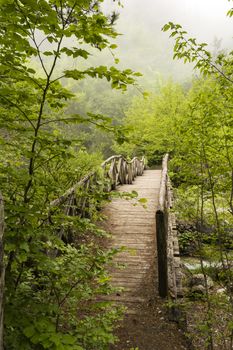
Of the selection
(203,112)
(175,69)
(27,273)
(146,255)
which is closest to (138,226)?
(146,255)

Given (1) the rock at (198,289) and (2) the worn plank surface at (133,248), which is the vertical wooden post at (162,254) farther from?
(1) the rock at (198,289)

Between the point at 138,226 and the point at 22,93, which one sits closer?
the point at 22,93

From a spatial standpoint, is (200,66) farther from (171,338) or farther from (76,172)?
(171,338)

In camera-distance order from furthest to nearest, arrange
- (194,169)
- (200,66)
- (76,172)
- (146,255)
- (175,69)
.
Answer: (175,69)
(146,255)
(194,169)
(200,66)
(76,172)

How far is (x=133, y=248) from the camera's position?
580 centimetres

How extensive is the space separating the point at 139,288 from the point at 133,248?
3.07ft

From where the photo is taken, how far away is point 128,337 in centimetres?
404

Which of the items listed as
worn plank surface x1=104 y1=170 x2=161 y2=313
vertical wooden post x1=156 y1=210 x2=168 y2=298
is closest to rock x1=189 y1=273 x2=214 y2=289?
worn plank surface x1=104 y1=170 x2=161 y2=313

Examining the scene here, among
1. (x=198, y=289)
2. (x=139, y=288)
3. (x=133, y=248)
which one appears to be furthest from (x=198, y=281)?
(x=139, y=288)

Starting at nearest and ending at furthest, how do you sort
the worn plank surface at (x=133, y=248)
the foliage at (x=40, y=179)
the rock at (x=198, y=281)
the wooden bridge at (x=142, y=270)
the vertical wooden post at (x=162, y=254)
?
1. the foliage at (x=40, y=179)
2. the wooden bridge at (x=142, y=270)
3. the vertical wooden post at (x=162, y=254)
4. the worn plank surface at (x=133, y=248)
5. the rock at (x=198, y=281)

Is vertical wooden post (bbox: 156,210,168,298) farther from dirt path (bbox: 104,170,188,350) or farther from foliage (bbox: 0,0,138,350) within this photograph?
foliage (bbox: 0,0,138,350)

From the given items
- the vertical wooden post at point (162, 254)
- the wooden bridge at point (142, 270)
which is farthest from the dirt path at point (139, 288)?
the vertical wooden post at point (162, 254)

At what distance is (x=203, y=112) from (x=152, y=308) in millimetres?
3014

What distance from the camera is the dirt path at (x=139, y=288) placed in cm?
402
